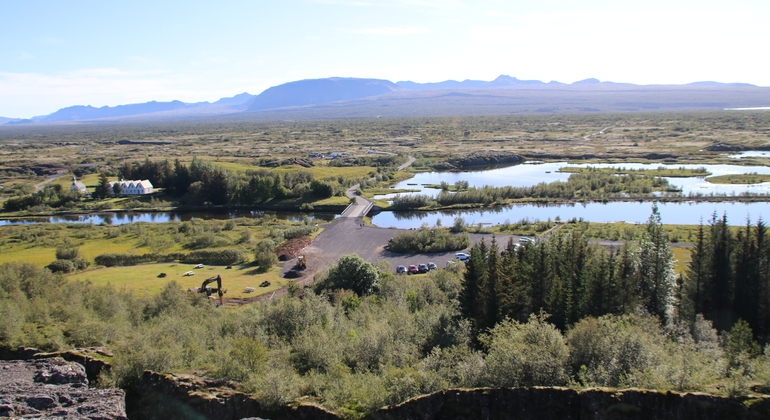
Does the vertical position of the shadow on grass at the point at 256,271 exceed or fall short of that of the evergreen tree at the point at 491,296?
it falls short

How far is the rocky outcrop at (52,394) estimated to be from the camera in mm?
15406

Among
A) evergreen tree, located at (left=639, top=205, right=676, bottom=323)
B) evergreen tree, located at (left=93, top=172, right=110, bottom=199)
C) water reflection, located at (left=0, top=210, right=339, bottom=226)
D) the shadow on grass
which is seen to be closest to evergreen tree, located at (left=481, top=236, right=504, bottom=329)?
evergreen tree, located at (left=639, top=205, right=676, bottom=323)

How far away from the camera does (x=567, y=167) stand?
334 feet

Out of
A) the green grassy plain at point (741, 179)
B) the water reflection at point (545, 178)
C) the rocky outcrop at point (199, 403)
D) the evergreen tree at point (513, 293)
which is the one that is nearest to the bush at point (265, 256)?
the evergreen tree at point (513, 293)

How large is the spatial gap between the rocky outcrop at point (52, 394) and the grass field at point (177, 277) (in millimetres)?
17785

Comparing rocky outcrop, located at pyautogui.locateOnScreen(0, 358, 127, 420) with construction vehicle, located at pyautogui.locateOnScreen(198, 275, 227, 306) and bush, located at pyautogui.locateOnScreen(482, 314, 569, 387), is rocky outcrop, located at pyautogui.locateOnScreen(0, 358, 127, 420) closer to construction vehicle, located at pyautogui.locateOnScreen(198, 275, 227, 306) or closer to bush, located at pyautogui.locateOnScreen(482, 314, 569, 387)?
bush, located at pyautogui.locateOnScreen(482, 314, 569, 387)

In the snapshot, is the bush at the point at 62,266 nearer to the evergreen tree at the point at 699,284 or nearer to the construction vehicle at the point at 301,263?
the construction vehicle at the point at 301,263

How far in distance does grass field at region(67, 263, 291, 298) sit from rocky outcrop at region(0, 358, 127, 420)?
1779cm

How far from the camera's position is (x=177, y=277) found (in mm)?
41125

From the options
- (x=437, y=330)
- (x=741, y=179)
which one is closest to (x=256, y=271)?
(x=437, y=330)

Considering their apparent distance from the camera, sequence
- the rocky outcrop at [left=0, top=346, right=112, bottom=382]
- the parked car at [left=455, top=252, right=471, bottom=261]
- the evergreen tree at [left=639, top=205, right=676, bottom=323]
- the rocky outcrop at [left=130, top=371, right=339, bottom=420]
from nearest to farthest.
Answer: the rocky outcrop at [left=130, top=371, right=339, bottom=420], the rocky outcrop at [left=0, top=346, right=112, bottom=382], the evergreen tree at [left=639, top=205, right=676, bottom=323], the parked car at [left=455, top=252, right=471, bottom=261]

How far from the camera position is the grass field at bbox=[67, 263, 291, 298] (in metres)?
37.8

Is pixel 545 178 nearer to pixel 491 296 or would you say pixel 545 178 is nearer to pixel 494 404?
pixel 491 296

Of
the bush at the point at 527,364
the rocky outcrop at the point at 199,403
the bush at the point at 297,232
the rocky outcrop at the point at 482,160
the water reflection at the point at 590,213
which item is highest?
the rocky outcrop at the point at 482,160
